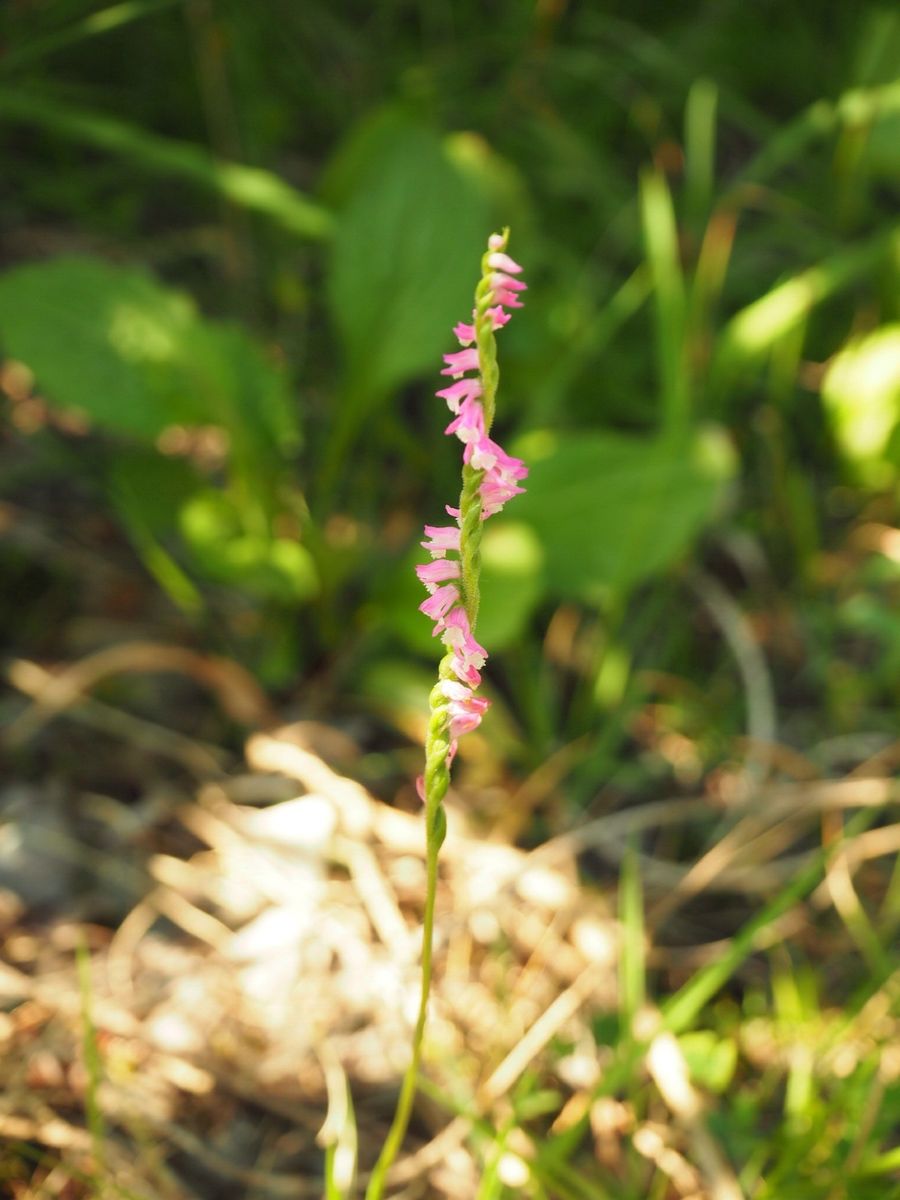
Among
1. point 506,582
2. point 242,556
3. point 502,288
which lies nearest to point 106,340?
point 242,556

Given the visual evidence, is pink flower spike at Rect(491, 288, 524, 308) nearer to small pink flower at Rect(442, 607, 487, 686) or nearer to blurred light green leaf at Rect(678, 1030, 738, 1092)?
small pink flower at Rect(442, 607, 487, 686)

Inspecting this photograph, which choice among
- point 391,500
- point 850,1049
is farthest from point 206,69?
point 850,1049

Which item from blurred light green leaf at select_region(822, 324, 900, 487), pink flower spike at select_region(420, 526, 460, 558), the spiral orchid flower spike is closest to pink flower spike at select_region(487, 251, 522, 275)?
the spiral orchid flower spike

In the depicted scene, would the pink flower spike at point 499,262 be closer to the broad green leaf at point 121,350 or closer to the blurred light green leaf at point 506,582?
the blurred light green leaf at point 506,582

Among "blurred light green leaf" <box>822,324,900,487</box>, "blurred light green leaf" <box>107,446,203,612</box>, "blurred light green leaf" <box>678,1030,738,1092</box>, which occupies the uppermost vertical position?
"blurred light green leaf" <box>822,324,900,487</box>

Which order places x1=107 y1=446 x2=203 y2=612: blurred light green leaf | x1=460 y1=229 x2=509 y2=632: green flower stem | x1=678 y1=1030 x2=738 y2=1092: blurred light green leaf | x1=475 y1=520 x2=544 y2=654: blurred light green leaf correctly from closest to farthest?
x1=460 y1=229 x2=509 y2=632: green flower stem
x1=678 y1=1030 x2=738 y2=1092: blurred light green leaf
x1=475 y1=520 x2=544 y2=654: blurred light green leaf
x1=107 y1=446 x2=203 y2=612: blurred light green leaf

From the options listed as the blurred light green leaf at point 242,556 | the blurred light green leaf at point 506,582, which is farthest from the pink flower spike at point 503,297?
the blurred light green leaf at point 242,556

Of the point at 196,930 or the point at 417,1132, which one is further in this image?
the point at 196,930

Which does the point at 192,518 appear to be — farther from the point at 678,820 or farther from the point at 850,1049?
the point at 850,1049
